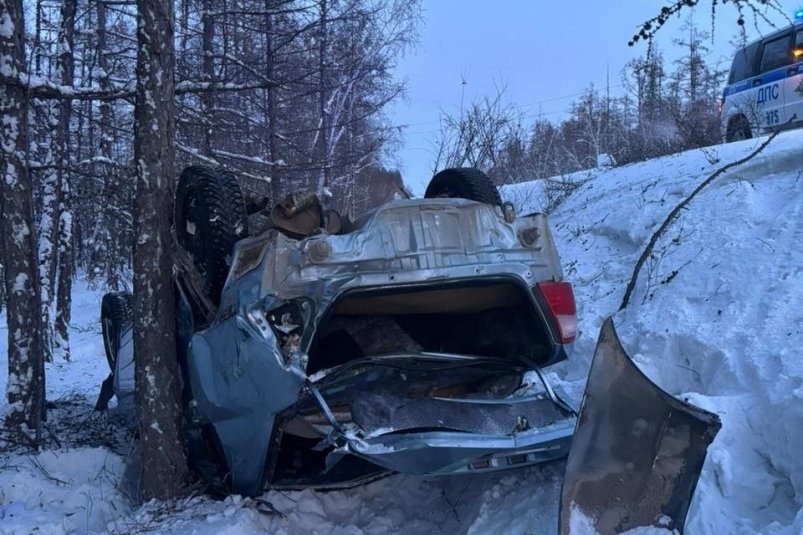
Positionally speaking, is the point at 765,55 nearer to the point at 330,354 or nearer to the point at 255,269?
the point at 330,354

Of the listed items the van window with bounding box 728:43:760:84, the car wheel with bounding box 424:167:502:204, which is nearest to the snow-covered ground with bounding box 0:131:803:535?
the car wheel with bounding box 424:167:502:204

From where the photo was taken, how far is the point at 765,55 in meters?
12.3

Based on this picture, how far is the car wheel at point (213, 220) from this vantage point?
4.23 metres

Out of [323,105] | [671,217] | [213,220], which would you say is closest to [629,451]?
[213,220]

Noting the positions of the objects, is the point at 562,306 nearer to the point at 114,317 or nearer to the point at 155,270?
the point at 155,270

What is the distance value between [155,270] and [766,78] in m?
11.1

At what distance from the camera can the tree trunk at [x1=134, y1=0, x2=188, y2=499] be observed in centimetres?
453

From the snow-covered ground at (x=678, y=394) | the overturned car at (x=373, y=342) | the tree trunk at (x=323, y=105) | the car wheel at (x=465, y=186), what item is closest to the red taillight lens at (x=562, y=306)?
the overturned car at (x=373, y=342)

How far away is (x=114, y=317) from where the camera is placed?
21.7 feet

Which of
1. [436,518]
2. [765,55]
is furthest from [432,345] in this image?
[765,55]

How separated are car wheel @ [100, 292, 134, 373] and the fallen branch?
4447 mm

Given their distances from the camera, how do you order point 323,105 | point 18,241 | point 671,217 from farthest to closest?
point 323,105 < point 671,217 < point 18,241

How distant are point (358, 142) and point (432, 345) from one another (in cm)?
1852

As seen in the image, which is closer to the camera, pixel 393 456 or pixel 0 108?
pixel 393 456
